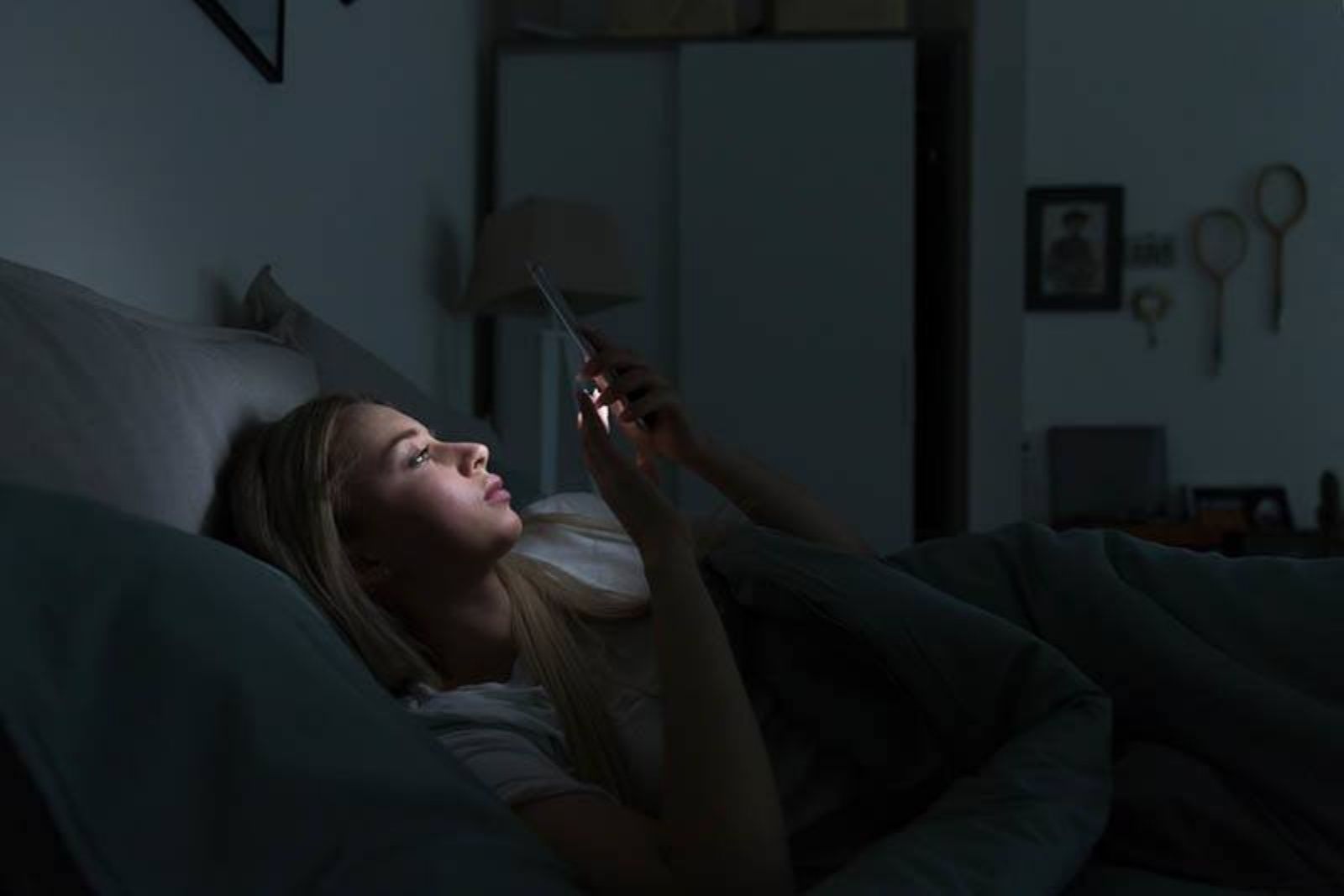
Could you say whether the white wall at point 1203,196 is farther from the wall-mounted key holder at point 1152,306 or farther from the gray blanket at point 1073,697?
the gray blanket at point 1073,697

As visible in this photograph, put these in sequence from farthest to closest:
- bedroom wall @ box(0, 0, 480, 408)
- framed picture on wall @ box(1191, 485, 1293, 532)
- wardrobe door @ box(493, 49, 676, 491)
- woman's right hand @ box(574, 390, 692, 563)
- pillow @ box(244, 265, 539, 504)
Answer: framed picture on wall @ box(1191, 485, 1293, 532), wardrobe door @ box(493, 49, 676, 491), pillow @ box(244, 265, 539, 504), bedroom wall @ box(0, 0, 480, 408), woman's right hand @ box(574, 390, 692, 563)

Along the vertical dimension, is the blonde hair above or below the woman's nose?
below

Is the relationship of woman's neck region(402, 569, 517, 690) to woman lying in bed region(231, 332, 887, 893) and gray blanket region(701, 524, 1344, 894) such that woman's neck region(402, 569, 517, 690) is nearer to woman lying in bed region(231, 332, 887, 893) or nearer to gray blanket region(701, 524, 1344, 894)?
woman lying in bed region(231, 332, 887, 893)

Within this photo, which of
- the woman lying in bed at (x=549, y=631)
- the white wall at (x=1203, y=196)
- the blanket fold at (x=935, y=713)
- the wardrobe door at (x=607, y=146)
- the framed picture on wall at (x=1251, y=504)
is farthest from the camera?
the white wall at (x=1203, y=196)

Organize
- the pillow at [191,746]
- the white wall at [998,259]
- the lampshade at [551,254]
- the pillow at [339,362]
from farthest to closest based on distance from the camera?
1. the white wall at [998,259]
2. the lampshade at [551,254]
3. the pillow at [339,362]
4. the pillow at [191,746]

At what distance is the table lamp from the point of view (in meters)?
2.70

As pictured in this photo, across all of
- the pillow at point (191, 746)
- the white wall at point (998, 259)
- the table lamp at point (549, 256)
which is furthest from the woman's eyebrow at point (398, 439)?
the white wall at point (998, 259)

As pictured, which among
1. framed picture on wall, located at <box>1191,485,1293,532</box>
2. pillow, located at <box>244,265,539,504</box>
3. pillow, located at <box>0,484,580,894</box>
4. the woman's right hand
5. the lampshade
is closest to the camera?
pillow, located at <box>0,484,580,894</box>

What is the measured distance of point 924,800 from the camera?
3.33 feet

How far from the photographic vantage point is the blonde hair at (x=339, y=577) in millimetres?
1046

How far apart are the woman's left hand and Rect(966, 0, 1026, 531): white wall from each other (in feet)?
6.54

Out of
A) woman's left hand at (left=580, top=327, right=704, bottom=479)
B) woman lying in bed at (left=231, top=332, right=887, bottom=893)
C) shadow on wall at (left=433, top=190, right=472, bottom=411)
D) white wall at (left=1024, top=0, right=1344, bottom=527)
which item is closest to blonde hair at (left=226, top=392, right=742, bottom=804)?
woman lying in bed at (left=231, top=332, right=887, bottom=893)

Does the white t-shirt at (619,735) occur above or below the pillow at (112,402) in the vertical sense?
below

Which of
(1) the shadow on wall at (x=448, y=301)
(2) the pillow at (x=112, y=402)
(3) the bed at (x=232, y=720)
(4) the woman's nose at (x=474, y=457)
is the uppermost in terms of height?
(1) the shadow on wall at (x=448, y=301)
